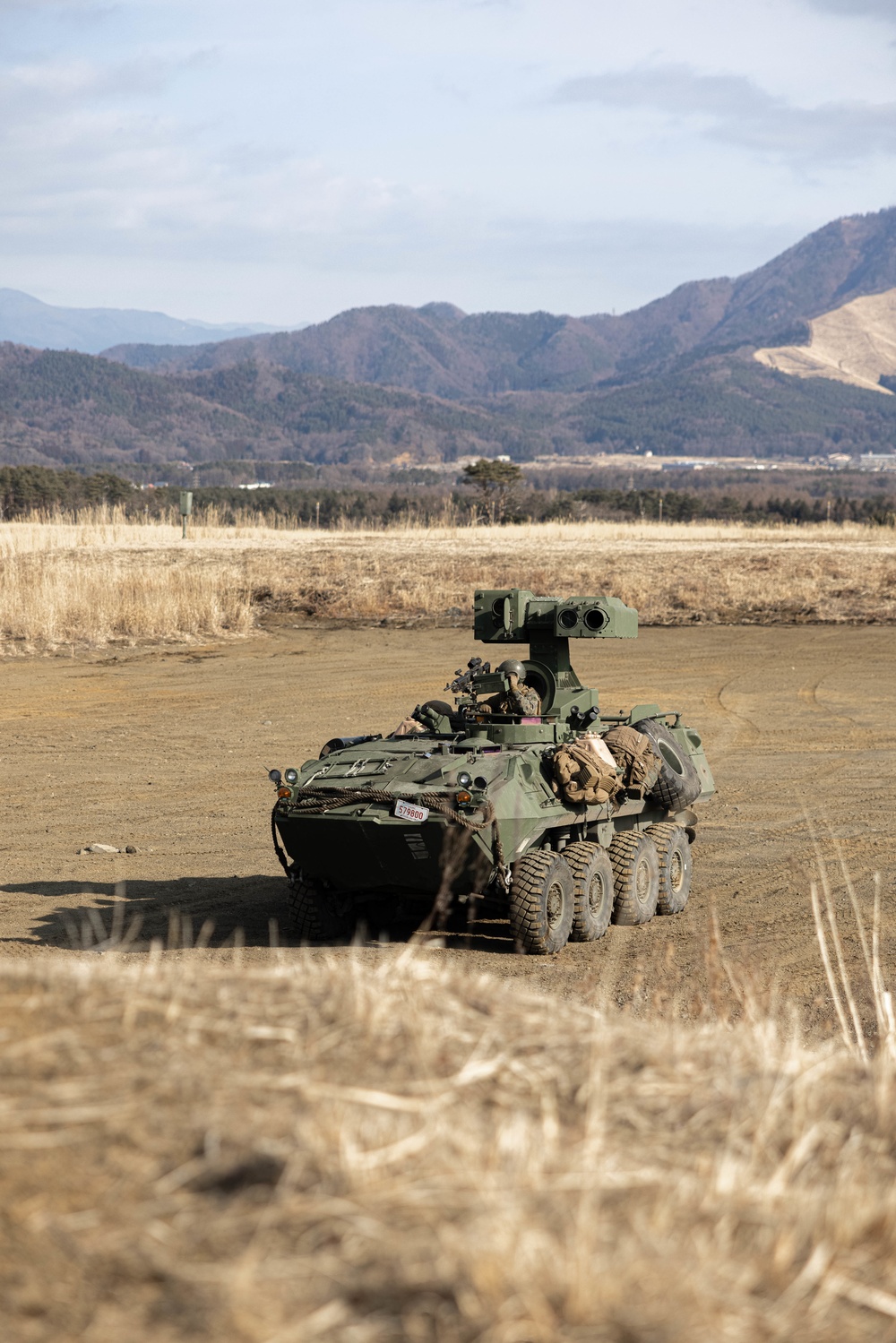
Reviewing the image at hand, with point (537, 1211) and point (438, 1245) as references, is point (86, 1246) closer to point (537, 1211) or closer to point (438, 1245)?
point (438, 1245)

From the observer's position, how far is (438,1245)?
10.6 ft

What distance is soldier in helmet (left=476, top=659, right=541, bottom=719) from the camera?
11.0 m

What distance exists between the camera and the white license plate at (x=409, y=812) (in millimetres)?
9445

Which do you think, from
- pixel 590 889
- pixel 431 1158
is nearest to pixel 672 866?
pixel 590 889

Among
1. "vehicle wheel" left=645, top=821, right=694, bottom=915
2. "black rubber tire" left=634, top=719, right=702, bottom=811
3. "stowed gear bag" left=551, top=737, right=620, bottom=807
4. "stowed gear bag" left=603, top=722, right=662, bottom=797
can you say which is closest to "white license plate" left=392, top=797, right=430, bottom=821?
"stowed gear bag" left=551, top=737, right=620, bottom=807

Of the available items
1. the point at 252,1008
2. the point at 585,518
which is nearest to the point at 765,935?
the point at 252,1008

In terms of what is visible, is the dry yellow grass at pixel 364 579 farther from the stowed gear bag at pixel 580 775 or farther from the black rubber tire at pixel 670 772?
the stowed gear bag at pixel 580 775

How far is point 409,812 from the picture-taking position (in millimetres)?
9469

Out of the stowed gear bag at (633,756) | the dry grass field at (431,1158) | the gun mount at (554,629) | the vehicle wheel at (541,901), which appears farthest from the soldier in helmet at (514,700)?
the dry grass field at (431,1158)

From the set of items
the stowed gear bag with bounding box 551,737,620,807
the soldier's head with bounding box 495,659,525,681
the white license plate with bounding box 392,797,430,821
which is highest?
the soldier's head with bounding box 495,659,525,681

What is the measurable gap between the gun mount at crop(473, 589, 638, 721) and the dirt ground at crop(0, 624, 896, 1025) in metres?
1.79

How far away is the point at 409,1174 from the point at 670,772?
7994mm

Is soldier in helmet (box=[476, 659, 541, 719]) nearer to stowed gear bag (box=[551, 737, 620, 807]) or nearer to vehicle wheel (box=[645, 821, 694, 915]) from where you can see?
stowed gear bag (box=[551, 737, 620, 807])

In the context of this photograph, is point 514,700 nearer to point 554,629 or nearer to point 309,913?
point 554,629
